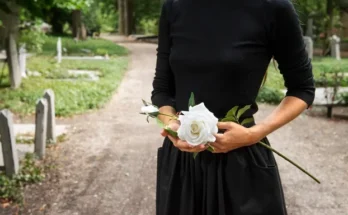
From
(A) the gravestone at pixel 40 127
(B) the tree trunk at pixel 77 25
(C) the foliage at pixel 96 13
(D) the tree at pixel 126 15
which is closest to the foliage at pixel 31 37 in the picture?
(A) the gravestone at pixel 40 127

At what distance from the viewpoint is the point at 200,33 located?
5.72 ft

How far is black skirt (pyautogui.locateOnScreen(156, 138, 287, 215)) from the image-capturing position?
5.80 ft

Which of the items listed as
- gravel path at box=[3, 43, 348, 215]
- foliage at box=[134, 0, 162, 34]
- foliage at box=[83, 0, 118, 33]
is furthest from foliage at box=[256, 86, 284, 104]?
foliage at box=[134, 0, 162, 34]

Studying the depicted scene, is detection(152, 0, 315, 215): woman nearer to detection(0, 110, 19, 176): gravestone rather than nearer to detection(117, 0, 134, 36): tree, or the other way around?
detection(0, 110, 19, 176): gravestone

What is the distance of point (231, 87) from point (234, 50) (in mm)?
131

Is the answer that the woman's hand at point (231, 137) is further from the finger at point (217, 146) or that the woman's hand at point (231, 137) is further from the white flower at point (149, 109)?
the white flower at point (149, 109)

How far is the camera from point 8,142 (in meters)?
5.64

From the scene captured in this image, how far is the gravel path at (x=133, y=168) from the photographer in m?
5.21

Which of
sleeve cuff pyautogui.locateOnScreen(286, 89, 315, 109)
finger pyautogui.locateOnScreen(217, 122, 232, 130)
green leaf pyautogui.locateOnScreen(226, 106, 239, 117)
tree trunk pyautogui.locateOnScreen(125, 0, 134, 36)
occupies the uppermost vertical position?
sleeve cuff pyautogui.locateOnScreen(286, 89, 315, 109)

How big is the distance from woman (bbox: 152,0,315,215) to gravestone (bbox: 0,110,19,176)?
4133 mm

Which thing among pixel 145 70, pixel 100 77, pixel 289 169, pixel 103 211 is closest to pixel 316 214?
pixel 289 169

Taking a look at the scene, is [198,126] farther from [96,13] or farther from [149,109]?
[96,13]

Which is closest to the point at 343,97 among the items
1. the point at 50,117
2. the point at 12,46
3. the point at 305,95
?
the point at 50,117

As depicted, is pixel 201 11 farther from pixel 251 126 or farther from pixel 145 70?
pixel 145 70
